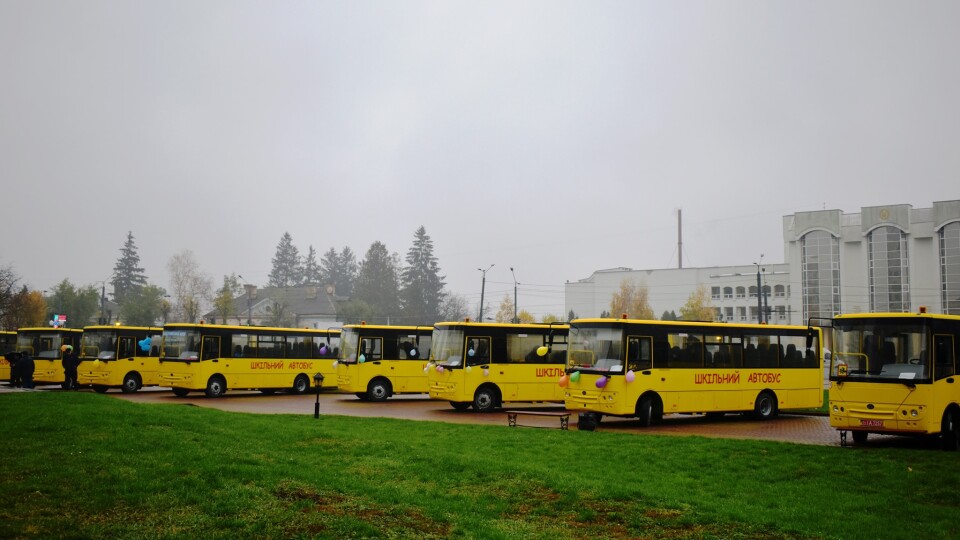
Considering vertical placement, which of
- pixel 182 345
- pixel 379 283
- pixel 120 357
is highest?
pixel 379 283

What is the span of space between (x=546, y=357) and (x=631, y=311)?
73.4 metres

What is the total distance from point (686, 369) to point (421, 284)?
8109cm

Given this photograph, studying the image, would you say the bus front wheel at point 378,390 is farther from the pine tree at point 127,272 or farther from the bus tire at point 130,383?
the pine tree at point 127,272

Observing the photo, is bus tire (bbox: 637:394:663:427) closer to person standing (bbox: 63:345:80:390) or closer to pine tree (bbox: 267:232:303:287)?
person standing (bbox: 63:345:80:390)

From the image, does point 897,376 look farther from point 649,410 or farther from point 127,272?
point 127,272

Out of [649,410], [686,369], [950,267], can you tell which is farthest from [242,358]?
[950,267]

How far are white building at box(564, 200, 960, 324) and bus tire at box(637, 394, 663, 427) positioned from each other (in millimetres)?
54796

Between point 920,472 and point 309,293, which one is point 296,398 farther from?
point 309,293

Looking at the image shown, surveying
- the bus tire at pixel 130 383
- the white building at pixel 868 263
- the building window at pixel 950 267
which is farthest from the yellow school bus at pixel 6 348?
the building window at pixel 950 267

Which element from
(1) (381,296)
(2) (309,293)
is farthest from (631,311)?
(2) (309,293)

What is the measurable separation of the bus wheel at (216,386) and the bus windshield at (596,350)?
16.2 metres

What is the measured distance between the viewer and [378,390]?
3094 cm

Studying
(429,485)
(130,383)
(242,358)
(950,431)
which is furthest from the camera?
(130,383)

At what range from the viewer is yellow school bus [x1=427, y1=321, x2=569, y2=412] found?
26.1 meters
